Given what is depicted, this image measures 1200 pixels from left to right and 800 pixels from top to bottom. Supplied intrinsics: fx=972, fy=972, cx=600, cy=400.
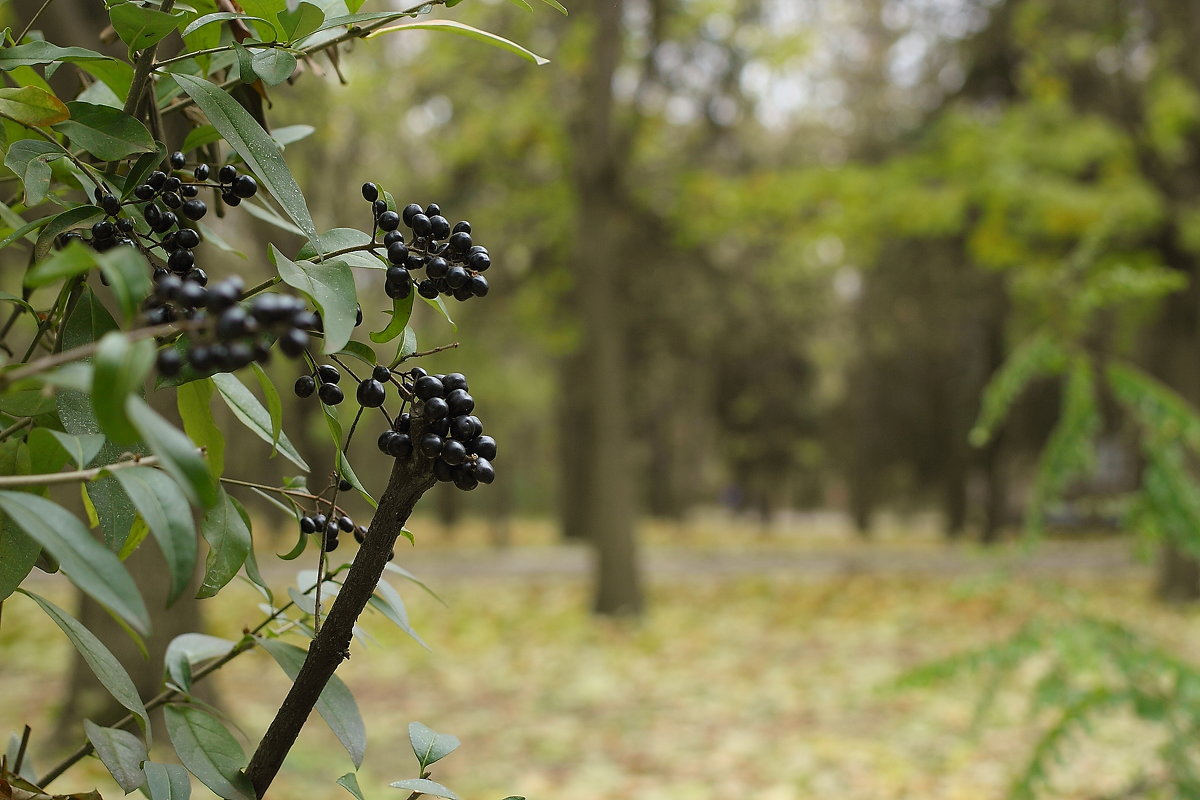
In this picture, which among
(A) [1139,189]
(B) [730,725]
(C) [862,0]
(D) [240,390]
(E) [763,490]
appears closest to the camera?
(D) [240,390]

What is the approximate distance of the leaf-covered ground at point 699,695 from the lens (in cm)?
455

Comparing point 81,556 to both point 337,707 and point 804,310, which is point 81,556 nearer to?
point 337,707

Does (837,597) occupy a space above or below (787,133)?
below

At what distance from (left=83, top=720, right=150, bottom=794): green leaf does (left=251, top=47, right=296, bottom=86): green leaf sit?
2.10 feet

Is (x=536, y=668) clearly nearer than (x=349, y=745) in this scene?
No

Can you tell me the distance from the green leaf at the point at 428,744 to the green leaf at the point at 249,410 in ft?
1.01

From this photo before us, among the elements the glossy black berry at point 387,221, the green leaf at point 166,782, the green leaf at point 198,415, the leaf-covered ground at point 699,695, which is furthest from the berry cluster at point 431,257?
the leaf-covered ground at point 699,695

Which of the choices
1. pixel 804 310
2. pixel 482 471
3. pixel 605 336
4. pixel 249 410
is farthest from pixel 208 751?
pixel 804 310

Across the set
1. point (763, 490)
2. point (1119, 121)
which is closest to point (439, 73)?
point (1119, 121)

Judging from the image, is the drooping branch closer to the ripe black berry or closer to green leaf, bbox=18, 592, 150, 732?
green leaf, bbox=18, 592, 150, 732

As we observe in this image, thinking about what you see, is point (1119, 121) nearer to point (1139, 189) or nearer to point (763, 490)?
point (1139, 189)

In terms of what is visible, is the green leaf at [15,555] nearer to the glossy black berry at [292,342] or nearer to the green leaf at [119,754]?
the green leaf at [119,754]

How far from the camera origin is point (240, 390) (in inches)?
39.4

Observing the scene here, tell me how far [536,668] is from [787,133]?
10117mm
